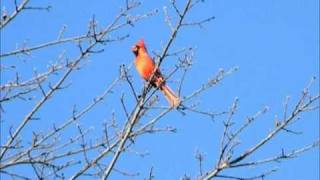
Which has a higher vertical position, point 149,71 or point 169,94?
point 149,71

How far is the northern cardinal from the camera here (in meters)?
4.96

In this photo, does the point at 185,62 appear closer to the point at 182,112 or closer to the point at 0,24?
the point at 182,112

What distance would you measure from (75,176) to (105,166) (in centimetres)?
29

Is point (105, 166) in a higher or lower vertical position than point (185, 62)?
lower

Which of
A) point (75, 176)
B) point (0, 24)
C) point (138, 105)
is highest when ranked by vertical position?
point (0, 24)

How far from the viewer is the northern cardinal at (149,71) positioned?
496 centimetres

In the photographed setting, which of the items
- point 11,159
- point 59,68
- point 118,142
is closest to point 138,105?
point 118,142

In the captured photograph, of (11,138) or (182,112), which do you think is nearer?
(11,138)

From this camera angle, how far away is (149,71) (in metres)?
5.81

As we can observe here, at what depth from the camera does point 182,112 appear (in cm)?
503

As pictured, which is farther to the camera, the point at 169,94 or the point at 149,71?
the point at 149,71

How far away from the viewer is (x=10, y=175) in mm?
4656

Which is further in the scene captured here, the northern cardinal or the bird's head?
the bird's head

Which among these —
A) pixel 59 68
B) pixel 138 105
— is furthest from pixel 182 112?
pixel 59 68
